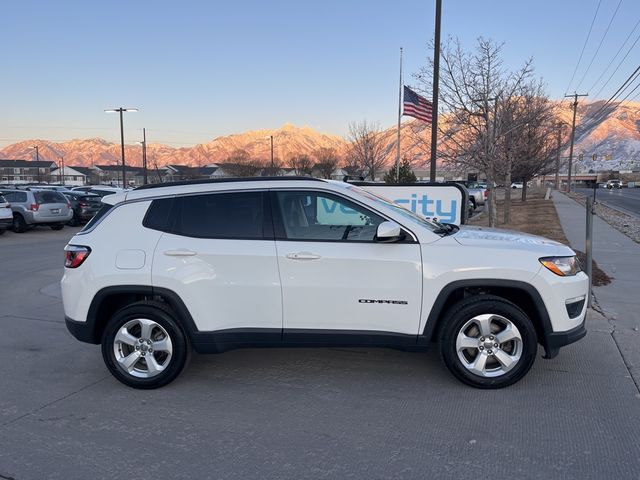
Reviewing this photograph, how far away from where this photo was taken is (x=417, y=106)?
16.6 meters

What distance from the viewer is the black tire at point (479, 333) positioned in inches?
165

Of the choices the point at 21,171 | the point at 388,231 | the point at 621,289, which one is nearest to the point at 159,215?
the point at 388,231

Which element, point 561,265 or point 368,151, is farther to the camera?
point 368,151

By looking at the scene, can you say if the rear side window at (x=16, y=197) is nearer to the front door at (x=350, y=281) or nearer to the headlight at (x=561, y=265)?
the front door at (x=350, y=281)

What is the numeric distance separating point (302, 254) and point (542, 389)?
2248 millimetres

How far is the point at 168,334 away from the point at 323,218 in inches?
63.9

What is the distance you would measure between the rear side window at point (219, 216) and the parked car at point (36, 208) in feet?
55.1

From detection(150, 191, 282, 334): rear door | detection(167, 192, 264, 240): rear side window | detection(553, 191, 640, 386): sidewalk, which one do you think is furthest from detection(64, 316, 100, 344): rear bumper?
detection(553, 191, 640, 386): sidewalk

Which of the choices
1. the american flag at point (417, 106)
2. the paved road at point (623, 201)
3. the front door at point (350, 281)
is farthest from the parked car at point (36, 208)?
the paved road at point (623, 201)

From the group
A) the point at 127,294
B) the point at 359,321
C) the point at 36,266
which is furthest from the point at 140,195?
the point at 36,266

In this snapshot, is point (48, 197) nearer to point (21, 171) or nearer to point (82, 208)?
point (82, 208)

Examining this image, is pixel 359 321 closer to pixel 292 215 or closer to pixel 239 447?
pixel 292 215

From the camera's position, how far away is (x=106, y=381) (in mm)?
4664

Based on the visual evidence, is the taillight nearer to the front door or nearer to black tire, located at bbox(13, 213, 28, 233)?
the front door
